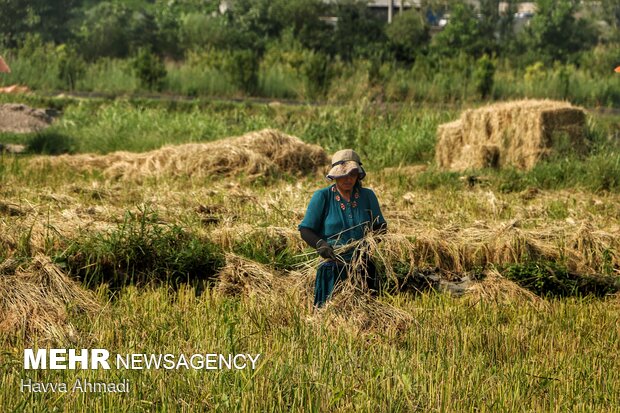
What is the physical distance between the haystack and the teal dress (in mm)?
7697

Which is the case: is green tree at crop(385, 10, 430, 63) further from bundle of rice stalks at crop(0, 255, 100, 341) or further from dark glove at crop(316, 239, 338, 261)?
dark glove at crop(316, 239, 338, 261)

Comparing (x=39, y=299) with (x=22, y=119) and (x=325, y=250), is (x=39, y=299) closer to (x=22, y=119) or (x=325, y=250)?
(x=325, y=250)

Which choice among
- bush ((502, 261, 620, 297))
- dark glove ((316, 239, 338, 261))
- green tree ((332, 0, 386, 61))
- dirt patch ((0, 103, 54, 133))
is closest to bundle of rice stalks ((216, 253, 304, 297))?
dark glove ((316, 239, 338, 261))

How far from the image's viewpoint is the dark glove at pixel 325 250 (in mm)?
6418

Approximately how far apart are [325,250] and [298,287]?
0.85 meters

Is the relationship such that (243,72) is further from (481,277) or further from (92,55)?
(481,277)

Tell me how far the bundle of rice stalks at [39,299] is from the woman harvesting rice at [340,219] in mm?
1582

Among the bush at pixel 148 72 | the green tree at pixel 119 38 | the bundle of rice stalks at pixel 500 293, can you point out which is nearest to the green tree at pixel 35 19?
the green tree at pixel 119 38

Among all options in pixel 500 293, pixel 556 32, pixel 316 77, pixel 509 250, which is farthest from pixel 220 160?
pixel 556 32

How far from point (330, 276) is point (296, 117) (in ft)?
39.9

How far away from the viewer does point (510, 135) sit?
14.6 meters

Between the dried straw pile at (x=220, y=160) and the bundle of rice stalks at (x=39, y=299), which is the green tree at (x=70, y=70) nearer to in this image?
the dried straw pile at (x=220, y=160)

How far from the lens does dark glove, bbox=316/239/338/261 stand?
6.42m

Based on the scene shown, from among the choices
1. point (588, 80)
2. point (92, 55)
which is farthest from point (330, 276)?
point (92, 55)
